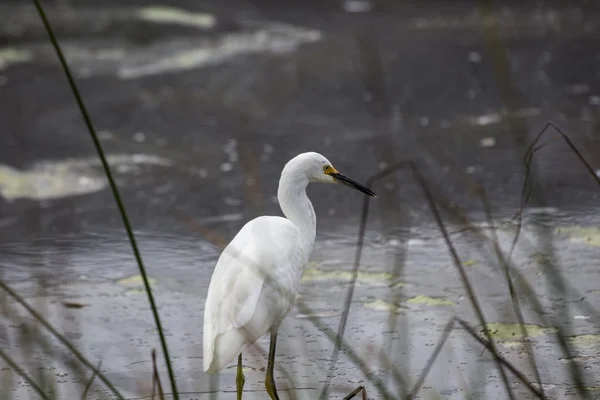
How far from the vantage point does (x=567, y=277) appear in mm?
3830

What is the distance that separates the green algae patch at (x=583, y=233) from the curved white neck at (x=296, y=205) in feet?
5.24

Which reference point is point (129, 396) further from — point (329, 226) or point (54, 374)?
point (329, 226)

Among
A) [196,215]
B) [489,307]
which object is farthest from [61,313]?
[489,307]

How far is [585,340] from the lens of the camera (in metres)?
3.21

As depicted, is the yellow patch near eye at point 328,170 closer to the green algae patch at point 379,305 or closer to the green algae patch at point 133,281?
the green algae patch at point 379,305

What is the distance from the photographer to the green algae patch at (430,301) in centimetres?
370

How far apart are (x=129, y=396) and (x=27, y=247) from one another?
71.3 inches

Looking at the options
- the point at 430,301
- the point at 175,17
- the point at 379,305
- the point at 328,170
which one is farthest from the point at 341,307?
the point at 175,17

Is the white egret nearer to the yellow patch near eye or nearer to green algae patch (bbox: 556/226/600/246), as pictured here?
the yellow patch near eye

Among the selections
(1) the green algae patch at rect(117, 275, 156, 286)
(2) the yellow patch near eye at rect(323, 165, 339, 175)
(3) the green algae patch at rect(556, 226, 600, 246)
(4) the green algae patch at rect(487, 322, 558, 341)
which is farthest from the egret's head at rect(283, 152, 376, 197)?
(3) the green algae patch at rect(556, 226, 600, 246)

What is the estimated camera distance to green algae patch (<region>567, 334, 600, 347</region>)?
3.17 metres

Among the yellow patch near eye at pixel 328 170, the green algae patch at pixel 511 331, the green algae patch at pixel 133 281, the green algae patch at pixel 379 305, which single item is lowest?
the green algae patch at pixel 133 281

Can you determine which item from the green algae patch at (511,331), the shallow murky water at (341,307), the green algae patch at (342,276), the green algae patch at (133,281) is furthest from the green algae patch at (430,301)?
the green algae patch at (133,281)

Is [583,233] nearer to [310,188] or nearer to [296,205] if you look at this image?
[310,188]
